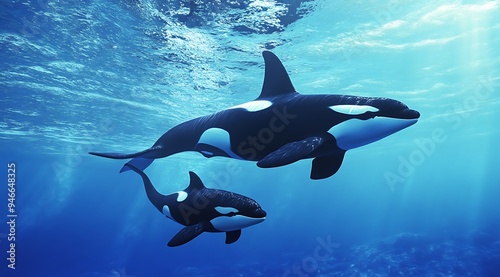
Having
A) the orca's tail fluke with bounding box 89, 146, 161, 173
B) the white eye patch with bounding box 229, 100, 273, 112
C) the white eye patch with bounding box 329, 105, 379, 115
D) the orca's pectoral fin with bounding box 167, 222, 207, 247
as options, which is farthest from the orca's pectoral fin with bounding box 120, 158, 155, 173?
the white eye patch with bounding box 329, 105, 379, 115

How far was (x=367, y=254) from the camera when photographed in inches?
1144

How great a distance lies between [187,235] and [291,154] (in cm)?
188

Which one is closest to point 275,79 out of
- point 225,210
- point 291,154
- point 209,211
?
point 291,154

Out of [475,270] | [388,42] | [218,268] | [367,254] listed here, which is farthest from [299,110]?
[218,268]

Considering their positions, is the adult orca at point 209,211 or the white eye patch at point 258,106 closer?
the white eye patch at point 258,106

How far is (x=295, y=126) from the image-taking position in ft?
9.61

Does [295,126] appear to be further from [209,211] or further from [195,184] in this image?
[195,184]

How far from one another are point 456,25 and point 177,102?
52.4 feet

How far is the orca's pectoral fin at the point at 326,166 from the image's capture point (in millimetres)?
3168

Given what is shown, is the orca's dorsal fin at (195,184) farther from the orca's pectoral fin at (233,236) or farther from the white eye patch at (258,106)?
the white eye patch at (258,106)

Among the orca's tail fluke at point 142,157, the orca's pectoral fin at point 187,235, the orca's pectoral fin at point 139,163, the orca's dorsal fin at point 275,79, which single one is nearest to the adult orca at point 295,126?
the orca's dorsal fin at point 275,79

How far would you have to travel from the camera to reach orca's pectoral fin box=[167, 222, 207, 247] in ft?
11.4

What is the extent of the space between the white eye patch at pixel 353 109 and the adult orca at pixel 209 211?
1451mm

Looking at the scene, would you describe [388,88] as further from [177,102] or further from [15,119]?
[15,119]
